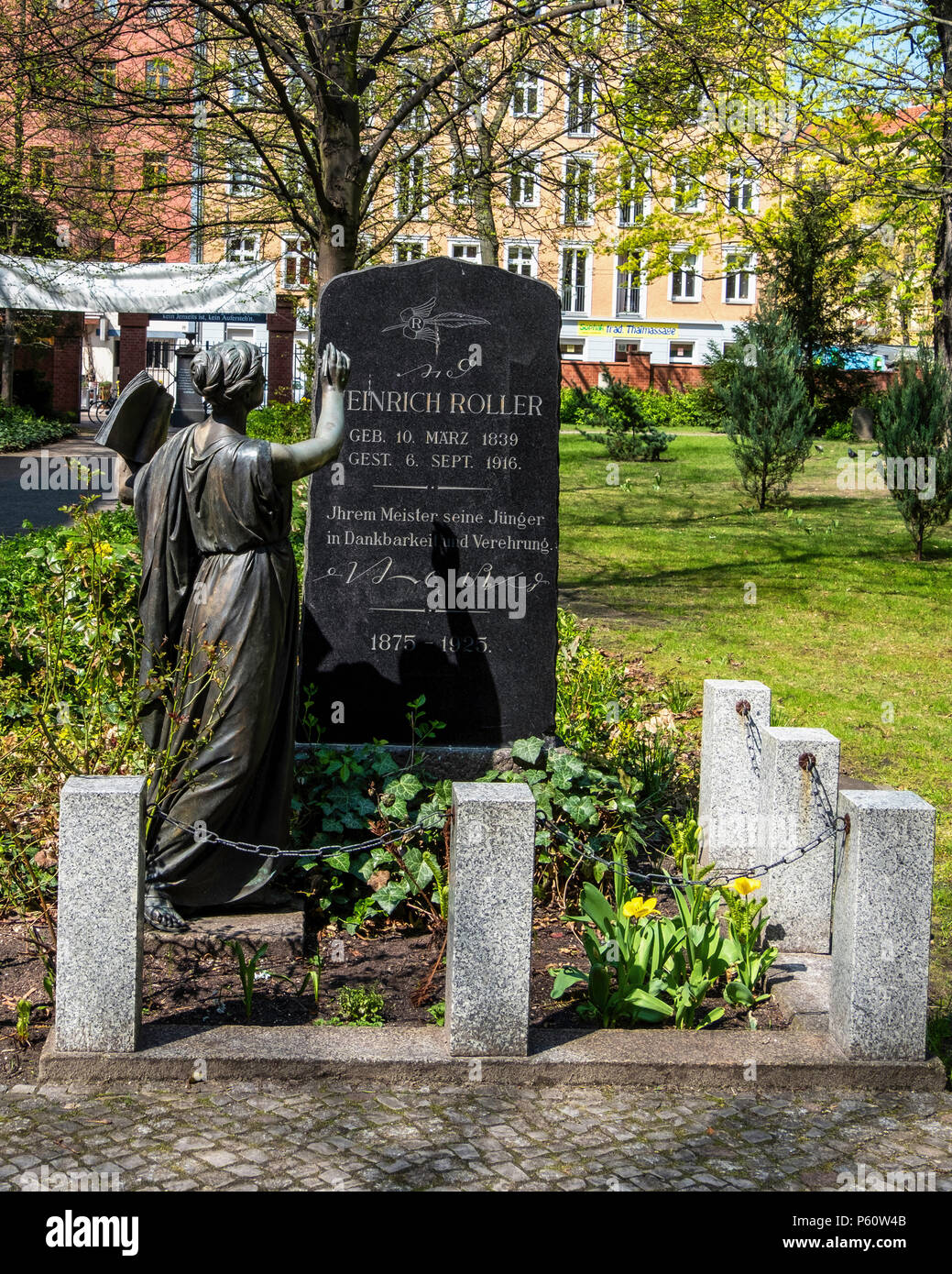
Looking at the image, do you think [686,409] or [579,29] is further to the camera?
[686,409]

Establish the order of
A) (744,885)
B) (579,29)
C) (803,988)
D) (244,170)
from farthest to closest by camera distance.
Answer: (244,170)
(579,29)
(803,988)
(744,885)

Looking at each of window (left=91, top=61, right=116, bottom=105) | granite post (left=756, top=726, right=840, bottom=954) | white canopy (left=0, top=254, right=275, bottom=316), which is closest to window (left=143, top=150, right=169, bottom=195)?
window (left=91, top=61, right=116, bottom=105)

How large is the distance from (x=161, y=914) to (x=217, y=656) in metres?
1.05

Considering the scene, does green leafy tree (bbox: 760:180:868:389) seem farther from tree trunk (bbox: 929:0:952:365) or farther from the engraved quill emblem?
the engraved quill emblem

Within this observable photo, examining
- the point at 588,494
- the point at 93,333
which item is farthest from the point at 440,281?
the point at 93,333

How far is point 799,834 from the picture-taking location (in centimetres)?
617

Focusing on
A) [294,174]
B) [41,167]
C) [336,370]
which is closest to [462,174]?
[294,174]

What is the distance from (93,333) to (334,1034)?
48.0 metres

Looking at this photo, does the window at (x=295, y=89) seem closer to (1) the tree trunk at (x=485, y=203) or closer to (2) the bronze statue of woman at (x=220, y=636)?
(1) the tree trunk at (x=485, y=203)

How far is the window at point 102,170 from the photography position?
15992 millimetres

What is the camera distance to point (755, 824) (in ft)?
22.5

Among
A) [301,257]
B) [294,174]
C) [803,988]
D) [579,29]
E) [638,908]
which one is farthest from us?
[301,257]

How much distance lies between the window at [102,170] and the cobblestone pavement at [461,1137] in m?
12.9
